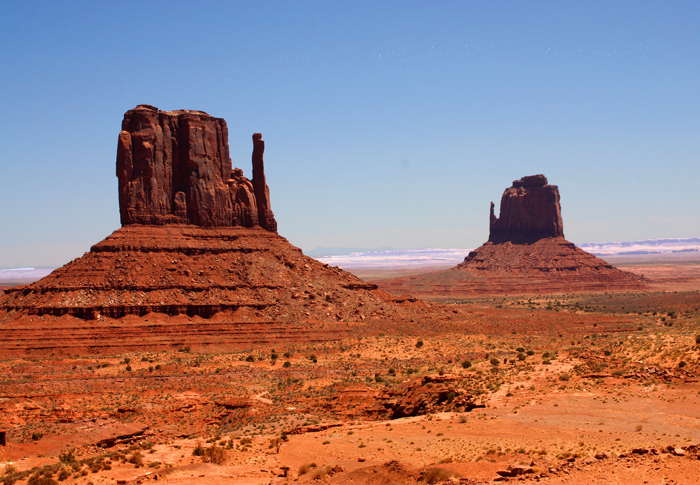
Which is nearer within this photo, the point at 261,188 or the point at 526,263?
the point at 261,188

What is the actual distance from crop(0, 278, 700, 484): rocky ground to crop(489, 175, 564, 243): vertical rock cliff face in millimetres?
109198

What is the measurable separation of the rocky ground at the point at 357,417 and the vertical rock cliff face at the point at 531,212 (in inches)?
4299

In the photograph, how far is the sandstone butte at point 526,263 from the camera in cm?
Answer: 15200

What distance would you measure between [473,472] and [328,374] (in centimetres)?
2833

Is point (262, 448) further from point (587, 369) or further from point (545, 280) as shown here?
point (545, 280)

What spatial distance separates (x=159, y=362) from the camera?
57.5 m

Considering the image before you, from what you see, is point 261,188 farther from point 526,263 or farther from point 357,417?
point 526,263

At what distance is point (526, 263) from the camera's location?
16138 centimetres

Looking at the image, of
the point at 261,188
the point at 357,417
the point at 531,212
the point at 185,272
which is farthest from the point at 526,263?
the point at 357,417

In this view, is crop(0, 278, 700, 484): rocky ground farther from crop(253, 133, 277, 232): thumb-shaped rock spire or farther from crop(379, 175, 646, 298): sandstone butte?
crop(379, 175, 646, 298): sandstone butte

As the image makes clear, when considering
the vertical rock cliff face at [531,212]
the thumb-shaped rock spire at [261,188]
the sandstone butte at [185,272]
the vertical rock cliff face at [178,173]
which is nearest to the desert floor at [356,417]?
the sandstone butte at [185,272]

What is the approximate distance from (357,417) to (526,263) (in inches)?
5064

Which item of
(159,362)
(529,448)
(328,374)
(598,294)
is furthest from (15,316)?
(598,294)

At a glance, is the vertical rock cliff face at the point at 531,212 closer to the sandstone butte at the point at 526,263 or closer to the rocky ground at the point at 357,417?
the sandstone butte at the point at 526,263
